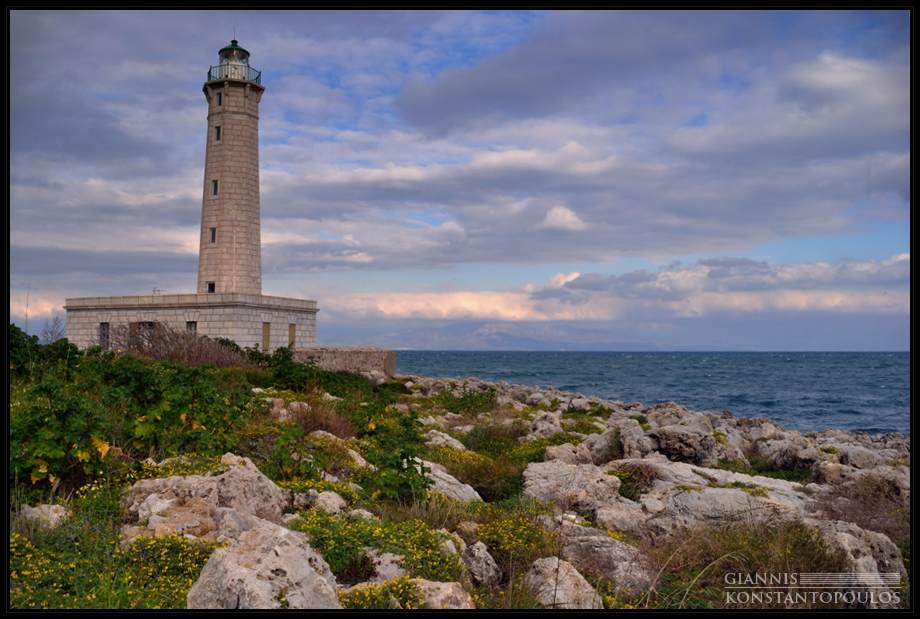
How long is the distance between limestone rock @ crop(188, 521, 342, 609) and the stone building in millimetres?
22106

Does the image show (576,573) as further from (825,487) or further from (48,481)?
(825,487)

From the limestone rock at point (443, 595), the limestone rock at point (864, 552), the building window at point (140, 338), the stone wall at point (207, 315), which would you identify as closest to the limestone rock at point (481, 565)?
the limestone rock at point (443, 595)

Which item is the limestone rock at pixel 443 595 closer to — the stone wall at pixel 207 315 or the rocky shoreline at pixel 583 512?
the rocky shoreline at pixel 583 512

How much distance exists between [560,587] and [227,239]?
24.9 meters

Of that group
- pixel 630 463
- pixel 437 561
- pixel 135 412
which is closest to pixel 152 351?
pixel 135 412

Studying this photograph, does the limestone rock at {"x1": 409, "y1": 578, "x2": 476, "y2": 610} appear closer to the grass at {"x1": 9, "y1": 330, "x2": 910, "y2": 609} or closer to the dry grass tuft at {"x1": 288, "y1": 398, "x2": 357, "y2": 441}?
the grass at {"x1": 9, "y1": 330, "x2": 910, "y2": 609}

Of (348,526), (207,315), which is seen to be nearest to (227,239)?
(207,315)

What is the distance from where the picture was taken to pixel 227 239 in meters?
26.0

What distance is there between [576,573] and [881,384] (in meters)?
49.9

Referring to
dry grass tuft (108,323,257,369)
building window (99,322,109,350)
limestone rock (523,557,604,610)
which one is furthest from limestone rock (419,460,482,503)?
building window (99,322,109,350)

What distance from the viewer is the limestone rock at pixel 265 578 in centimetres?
344

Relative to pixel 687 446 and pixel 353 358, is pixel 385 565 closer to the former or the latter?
pixel 687 446

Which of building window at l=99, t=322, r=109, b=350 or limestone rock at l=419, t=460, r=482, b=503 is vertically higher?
building window at l=99, t=322, r=109, b=350

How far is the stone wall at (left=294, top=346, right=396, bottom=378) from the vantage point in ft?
75.8
